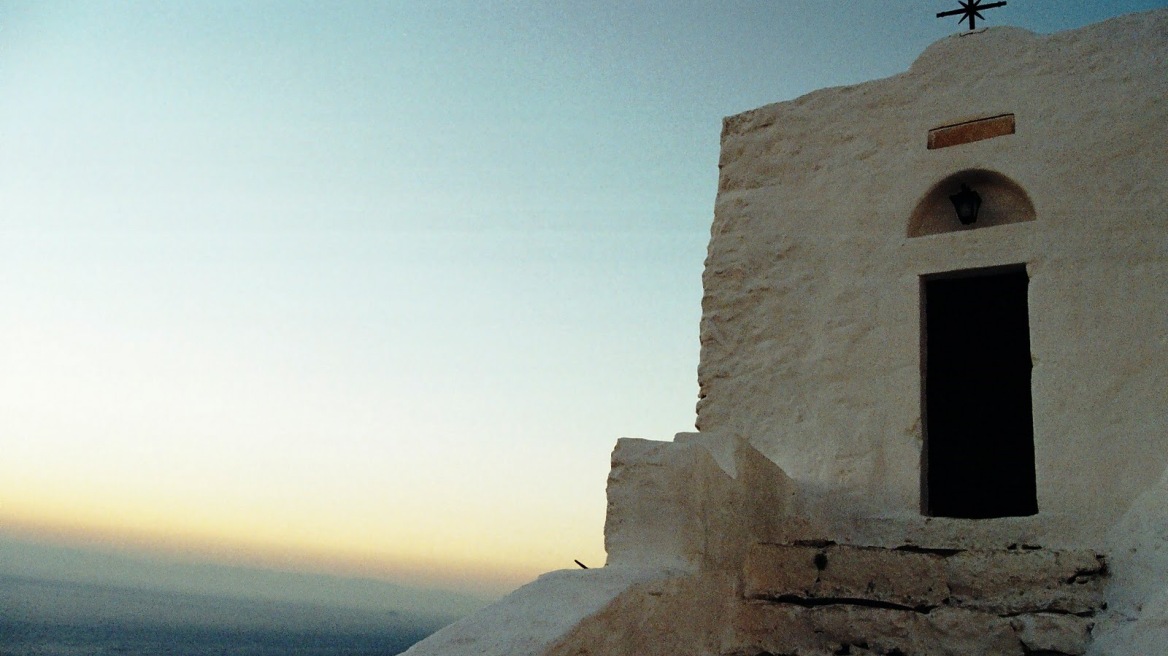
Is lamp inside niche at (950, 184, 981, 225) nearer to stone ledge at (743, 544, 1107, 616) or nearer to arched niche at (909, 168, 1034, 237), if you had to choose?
arched niche at (909, 168, 1034, 237)

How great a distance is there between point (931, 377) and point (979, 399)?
0.29 m

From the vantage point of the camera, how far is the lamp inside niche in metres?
5.54

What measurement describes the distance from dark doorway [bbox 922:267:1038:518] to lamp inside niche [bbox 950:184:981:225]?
333 millimetres

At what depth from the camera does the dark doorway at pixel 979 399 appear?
213 inches

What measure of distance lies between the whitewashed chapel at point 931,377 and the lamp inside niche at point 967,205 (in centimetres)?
2

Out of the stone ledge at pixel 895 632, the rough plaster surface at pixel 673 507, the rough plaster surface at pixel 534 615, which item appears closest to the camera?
the rough plaster surface at pixel 534 615

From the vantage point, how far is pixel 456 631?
3.13 m

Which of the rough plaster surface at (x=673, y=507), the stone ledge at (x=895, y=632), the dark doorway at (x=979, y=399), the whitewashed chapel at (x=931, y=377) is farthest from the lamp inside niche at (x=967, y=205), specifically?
the stone ledge at (x=895, y=632)

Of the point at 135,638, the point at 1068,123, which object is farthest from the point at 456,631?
the point at 135,638

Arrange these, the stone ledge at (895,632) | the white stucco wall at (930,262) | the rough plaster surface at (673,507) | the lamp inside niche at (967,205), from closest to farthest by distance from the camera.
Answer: the stone ledge at (895,632) < the rough plaster surface at (673,507) < the white stucco wall at (930,262) < the lamp inside niche at (967,205)

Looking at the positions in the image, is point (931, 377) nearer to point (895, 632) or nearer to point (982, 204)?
point (982, 204)

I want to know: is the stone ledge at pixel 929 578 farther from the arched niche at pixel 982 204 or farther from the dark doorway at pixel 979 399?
the arched niche at pixel 982 204

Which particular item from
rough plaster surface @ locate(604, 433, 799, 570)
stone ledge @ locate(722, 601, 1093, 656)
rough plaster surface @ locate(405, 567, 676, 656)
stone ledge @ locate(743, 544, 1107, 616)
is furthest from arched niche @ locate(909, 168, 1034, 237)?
rough plaster surface @ locate(405, 567, 676, 656)

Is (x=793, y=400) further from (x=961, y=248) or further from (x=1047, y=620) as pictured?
(x=1047, y=620)
